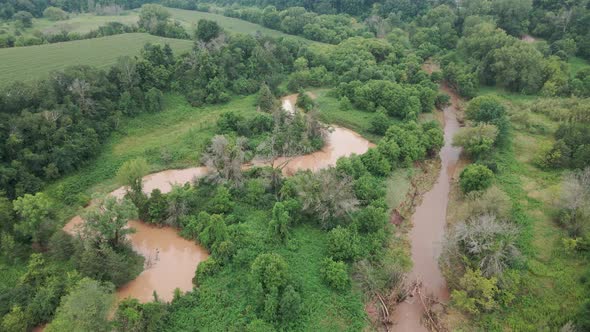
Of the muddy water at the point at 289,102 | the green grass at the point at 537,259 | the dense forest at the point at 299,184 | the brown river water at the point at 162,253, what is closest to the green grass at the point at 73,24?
the dense forest at the point at 299,184

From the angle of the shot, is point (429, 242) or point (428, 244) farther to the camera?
point (429, 242)

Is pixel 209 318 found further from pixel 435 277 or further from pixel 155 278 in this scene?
pixel 435 277

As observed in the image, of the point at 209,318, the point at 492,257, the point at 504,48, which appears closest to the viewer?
the point at 209,318

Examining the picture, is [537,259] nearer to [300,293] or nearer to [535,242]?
[535,242]

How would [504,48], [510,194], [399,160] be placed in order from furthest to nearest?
1. [504,48]
2. [399,160]
3. [510,194]

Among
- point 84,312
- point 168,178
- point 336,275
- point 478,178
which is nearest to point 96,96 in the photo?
point 168,178

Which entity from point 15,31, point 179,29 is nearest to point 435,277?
point 179,29
